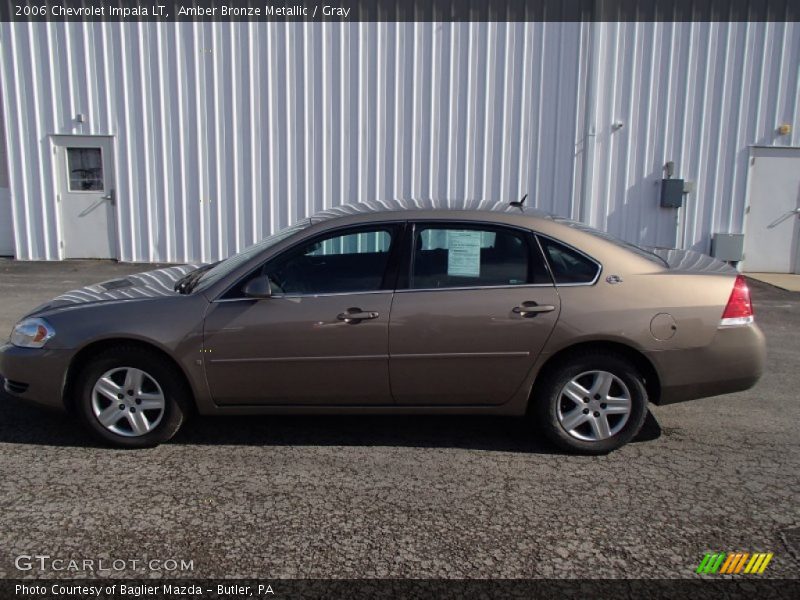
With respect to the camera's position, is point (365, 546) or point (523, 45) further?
point (523, 45)

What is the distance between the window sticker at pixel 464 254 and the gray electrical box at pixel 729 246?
A: 8.21 m

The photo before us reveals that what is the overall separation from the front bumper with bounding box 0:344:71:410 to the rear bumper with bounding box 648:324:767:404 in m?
3.61

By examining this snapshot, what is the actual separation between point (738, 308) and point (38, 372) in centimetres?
432

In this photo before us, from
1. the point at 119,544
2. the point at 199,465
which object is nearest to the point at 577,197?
the point at 199,465

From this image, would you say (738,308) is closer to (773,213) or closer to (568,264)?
(568,264)

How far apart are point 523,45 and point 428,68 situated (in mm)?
1567

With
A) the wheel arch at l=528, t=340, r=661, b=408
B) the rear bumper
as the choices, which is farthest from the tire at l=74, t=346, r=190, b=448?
the rear bumper

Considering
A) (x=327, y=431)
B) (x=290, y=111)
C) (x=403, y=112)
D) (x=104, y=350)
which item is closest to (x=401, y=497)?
(x=327, y=431)

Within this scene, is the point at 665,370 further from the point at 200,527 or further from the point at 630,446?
the point at 200,527

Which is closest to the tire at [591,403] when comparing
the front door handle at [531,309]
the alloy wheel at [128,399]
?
the front door handle at [531,309]

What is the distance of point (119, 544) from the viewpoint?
312 cm

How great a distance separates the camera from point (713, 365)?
4043 mm

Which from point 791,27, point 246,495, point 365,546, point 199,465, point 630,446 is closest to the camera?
point 365,546

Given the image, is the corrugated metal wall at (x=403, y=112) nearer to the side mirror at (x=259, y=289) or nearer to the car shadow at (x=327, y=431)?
the car shadow at (x=327, y=431)
